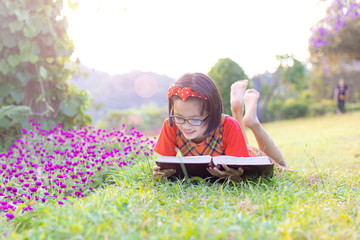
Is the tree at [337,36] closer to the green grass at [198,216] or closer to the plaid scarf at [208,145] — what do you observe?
the plaid scarf at [208,145]

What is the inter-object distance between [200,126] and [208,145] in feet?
0.87

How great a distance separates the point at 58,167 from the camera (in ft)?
7.61

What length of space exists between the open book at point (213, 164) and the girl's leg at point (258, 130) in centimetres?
73

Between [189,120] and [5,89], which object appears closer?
[189,120]

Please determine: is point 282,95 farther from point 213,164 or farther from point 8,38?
point 213,164

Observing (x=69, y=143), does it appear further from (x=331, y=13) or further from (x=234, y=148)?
(x=331, y=13)

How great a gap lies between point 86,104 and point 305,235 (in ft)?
13.2

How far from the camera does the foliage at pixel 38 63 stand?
397 cm

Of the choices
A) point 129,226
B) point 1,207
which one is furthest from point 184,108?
point 1,207

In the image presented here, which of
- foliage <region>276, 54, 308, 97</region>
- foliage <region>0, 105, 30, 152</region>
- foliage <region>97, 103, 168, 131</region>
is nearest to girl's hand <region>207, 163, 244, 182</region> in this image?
foliage <region>0, 105, 30, 152</region>

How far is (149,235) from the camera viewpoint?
111 centimetres

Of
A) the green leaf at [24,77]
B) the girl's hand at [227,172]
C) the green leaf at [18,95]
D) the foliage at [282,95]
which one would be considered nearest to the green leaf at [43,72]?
the green leaf at [24,77]

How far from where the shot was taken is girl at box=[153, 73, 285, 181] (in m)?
1.93

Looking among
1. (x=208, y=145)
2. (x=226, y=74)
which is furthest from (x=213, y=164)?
(x=226, y=74)
